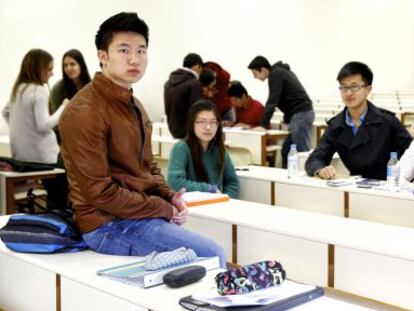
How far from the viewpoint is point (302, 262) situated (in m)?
2.64

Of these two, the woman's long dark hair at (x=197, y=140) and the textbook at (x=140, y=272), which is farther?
the woman's long dark hair at (x=197, y=140)

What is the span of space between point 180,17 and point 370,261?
8101 mm

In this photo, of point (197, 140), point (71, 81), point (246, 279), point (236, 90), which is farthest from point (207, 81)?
point (246, 279)

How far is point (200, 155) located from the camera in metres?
A: 3.81

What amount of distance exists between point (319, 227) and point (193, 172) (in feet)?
4.15

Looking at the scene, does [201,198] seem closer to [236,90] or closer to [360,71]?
[360,71]

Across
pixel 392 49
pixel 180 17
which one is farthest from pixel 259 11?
pixel 392 49

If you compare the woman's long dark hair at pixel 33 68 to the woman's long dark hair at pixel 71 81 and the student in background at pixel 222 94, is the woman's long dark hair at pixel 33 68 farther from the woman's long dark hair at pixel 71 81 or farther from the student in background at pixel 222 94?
the student in background at pixel 222 94

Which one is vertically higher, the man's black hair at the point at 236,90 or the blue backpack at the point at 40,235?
the man's black hair at the point at 236,90

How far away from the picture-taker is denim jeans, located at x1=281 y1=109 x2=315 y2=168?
21.4ft

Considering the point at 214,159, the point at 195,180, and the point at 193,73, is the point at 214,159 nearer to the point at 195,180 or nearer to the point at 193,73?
the point at 195,180

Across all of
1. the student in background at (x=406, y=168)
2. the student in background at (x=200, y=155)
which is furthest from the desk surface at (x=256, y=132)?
the student in background at (x=406, y=168)

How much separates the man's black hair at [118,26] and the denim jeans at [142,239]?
64 centimetres

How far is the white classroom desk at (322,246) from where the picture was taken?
2.31 meters
